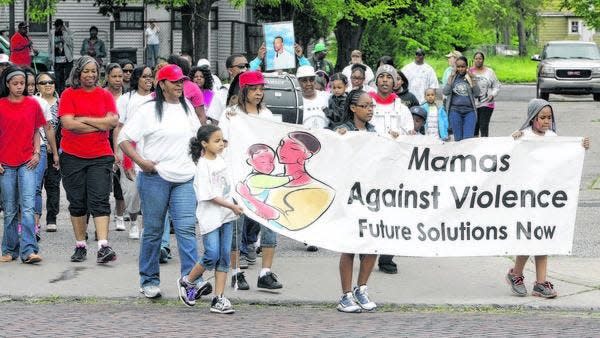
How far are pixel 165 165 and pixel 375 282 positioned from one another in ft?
7.15

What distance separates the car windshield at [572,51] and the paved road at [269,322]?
29.9 m

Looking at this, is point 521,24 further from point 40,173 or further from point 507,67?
point 40,173

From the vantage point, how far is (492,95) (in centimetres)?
2083

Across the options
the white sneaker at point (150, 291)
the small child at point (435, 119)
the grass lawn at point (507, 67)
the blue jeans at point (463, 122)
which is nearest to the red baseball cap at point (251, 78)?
the white sneaker at point (150, 291)

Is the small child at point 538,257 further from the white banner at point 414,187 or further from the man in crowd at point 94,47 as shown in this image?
the man in crowd at point 94,47

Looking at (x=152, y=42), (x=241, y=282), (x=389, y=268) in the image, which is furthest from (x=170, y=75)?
(x=152, y=42)

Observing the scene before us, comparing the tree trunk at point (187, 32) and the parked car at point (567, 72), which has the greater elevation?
the tree trunk at point (187, 32)

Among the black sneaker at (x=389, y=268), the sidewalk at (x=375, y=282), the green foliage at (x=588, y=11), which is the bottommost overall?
the sidewalk at (x=375, y=282)

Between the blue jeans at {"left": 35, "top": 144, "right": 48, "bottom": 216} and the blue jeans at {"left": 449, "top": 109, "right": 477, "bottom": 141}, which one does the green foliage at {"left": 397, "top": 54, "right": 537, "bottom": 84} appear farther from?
the blue jeans at {"left": 35, "top": 144, "right": 48, "bottom": 216}

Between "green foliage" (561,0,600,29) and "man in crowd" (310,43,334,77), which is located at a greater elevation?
"green foliage" (561,0,600,29)

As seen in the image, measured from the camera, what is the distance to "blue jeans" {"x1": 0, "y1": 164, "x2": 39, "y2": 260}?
1188cm

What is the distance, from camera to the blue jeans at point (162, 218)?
9992 mm

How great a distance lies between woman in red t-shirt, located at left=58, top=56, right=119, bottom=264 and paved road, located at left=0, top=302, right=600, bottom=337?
69.4 inches

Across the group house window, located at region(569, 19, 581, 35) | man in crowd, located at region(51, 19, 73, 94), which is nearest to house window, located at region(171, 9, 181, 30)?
man in crowd, located at region(51, 19, 73, 94)
